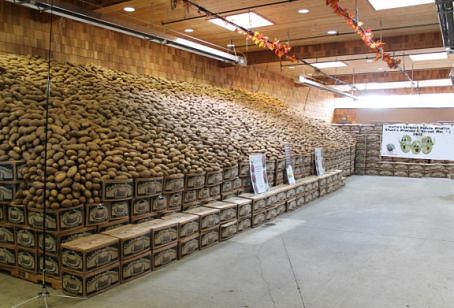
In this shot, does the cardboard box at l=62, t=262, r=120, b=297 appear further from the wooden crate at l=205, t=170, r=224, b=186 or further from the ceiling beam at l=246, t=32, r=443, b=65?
the ceiling beam at l=246, t=32, r=443, b=65

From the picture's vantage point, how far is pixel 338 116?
19.4 meters

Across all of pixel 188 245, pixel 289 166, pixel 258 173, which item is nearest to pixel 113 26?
pixel 188 245

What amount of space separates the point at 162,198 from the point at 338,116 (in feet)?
53.9

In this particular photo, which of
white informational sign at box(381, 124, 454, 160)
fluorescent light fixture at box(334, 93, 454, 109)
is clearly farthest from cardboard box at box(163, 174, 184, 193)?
fluorescent light fixture at box(334, 93, 454, 109)

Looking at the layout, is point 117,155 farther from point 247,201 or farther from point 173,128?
point 247,201

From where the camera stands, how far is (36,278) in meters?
3.55

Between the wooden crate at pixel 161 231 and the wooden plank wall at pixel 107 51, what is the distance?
321 cm

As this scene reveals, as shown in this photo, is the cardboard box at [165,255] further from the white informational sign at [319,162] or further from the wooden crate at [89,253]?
the white informational sign at [319,162]

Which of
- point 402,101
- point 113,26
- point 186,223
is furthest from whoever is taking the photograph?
point 402,101

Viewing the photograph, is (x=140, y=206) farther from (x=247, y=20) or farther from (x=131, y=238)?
(x=247, y=20)

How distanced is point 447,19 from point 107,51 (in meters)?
5.02

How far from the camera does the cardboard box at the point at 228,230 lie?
4941 millimetres

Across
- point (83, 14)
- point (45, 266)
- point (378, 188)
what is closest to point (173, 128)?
point (83, 14)

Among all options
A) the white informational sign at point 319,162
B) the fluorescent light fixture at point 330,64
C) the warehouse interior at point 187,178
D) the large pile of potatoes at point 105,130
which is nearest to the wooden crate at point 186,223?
the warehouse interior at point 187,178
